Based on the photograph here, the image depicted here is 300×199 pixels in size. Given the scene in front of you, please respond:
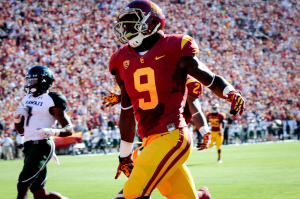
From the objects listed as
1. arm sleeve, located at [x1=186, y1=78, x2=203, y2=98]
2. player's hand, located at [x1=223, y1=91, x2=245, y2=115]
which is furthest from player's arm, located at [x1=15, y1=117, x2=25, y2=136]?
player's hand, located at [x1=223, y1=91, x2=245, y2=115]

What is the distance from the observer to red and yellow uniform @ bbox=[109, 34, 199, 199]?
11.5ft

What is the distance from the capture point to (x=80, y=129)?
21.8m

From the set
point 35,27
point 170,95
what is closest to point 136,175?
point 170,95

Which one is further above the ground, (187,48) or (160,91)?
(187,48)

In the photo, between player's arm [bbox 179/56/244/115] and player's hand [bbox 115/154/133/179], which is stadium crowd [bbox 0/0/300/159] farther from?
player's arm [bbox 179/56/244/115]

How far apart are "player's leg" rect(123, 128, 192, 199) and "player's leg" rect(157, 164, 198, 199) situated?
0.13m

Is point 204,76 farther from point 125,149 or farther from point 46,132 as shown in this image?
point 46,132

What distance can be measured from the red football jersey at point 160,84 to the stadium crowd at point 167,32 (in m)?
15.6

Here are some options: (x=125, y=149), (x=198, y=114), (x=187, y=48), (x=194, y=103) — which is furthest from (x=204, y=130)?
(x=187, y=48)

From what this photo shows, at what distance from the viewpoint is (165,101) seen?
11.9 ft

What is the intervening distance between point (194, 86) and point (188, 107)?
1.11 ft

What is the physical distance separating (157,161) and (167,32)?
26285 millimetres

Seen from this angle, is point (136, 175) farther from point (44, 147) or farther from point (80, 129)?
point (80, 129)

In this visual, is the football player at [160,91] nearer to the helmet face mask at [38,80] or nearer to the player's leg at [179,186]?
the player's leg at [179,186]
